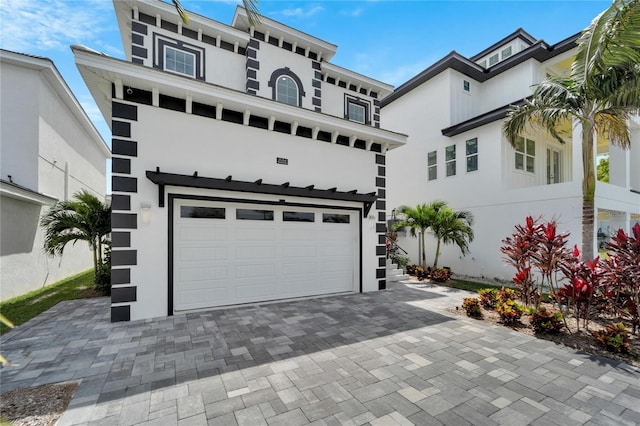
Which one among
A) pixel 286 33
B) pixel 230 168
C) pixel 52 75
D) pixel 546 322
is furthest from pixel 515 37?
pixel 52 75

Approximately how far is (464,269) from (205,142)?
11417 mm

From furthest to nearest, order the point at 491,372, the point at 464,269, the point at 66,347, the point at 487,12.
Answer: the point at 464,269 < the point at 487,12 < the point at 66,347 < the point at 491,372

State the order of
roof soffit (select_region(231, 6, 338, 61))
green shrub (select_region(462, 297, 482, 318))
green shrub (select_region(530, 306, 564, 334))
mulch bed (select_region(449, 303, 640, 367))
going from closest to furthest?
mulch bed (select_region(449, 303, 640, 367)), green shrub (select_region(530, 306, 564, 334)), green shrub (select_region(462, 297, 482, 318)), roof soffit (select_region(231, 6, 338, 61))

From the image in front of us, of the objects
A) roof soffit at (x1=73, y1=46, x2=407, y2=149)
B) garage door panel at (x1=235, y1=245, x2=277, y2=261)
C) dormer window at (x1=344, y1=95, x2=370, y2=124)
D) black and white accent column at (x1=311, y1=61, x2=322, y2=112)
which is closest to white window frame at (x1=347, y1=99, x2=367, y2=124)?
dormer window at (x1=344, y1=95, x2=370, y2=124)

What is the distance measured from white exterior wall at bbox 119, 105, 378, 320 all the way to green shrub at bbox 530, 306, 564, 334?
4.26 metres

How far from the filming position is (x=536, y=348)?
4633 mm

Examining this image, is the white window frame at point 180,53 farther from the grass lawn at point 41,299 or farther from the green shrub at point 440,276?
the green shrub at point 440,276

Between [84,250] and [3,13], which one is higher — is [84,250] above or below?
below

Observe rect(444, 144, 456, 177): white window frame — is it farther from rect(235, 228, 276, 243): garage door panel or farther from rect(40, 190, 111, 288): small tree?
rect(40, 190, 111, 288): small tree

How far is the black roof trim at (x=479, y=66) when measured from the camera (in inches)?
454

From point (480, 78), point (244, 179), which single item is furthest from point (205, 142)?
point (480, 78)

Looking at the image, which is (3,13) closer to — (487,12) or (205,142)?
(205,142)

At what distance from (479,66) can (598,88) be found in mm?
7895

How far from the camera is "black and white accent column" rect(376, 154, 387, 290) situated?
29.2ft
